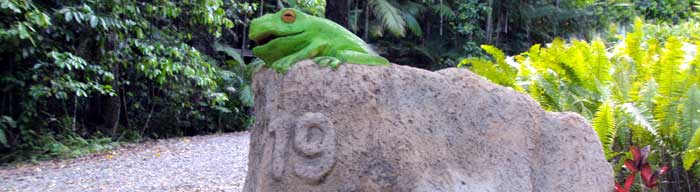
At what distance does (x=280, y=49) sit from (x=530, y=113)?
4.61 ft

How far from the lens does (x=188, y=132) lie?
11352mm

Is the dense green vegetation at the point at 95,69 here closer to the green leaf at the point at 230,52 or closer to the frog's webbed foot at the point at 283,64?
the green leaf at the point at 230,52

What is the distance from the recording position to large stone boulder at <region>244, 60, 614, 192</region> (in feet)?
9.69

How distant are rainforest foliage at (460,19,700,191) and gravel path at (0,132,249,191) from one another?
10.4 ft

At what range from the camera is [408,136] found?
10.2ft

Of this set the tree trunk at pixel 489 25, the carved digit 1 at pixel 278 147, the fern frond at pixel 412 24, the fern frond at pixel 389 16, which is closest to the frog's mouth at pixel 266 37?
the carved digit 1 at pixel 278 147

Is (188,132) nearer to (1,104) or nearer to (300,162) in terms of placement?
(1,104)

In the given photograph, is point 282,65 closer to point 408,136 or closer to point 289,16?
point 289,16

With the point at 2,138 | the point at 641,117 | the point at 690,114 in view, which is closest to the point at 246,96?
the point at 2,138

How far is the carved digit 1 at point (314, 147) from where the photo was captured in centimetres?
291

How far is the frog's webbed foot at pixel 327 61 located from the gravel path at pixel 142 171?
12.2 feet

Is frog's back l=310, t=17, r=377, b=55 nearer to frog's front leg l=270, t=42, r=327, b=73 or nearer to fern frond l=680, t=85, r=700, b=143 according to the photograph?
frog's front leg l=270, t=42, r=327, b=73

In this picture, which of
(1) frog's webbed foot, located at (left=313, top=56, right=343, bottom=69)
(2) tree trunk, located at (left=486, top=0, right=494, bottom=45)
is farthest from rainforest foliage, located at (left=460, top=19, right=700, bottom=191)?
(2) tree trunk, located at (left=486, top=0, right=494, bottom=45)

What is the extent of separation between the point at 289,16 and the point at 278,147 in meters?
0.67
